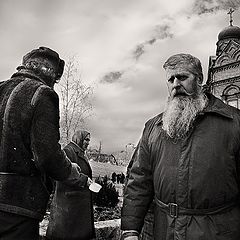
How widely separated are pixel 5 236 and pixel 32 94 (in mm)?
991

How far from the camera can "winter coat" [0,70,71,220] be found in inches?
87.4

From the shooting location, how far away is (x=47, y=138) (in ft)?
7.49

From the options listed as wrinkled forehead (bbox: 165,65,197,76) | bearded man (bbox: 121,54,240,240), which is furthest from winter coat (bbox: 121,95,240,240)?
wrinkled forehead (bbox: 165,65,197,76)

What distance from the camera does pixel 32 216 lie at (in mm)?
2266

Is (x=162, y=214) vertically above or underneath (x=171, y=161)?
underneath

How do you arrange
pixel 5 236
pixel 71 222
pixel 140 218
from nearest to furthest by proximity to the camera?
1. pixel 5 236
2. pixel 140 218
3. pixel 71 222

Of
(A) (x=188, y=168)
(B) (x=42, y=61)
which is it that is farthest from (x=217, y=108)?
(B) (x=42, y=61)

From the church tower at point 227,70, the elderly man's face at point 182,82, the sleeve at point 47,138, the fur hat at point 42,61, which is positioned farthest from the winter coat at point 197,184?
the church tower at point 227,70

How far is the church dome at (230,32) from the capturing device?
28.3 metres

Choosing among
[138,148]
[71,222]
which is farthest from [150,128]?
[71,222]

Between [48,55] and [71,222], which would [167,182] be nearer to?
[48,55]

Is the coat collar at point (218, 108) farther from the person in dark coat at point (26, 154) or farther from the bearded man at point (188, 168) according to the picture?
the person in dark coat at point (26, 154)

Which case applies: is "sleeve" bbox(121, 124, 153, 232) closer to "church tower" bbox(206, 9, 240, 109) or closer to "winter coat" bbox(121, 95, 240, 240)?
"winter coat" bbox(121, 95, 240, 240)

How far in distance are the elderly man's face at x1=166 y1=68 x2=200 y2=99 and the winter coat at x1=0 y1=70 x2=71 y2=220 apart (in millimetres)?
977
